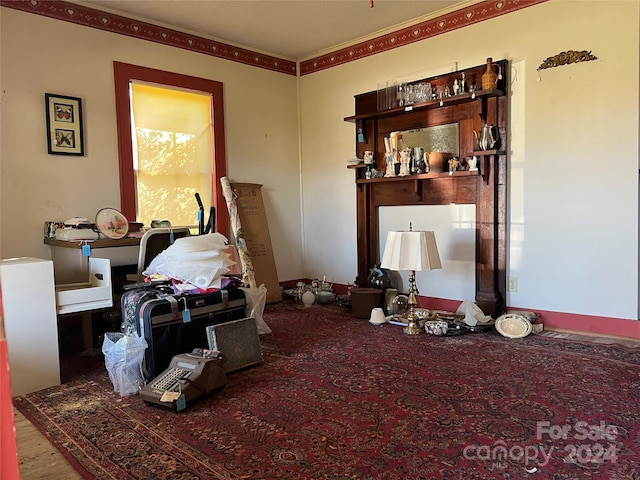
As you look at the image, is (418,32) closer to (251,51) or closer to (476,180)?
(476,180)

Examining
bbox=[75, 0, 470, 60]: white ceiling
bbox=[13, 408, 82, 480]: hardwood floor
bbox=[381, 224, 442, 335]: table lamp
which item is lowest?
bbox=[13, 408, 82, 480]: hardwood floor

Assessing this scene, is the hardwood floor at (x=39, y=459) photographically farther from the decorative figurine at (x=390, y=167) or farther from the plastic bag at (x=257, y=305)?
the decorative figurine at (x=390, y=167)

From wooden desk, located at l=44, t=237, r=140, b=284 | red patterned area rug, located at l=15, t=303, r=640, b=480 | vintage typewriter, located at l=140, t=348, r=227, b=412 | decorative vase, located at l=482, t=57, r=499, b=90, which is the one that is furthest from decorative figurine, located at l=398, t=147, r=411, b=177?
vintage typewriter, located at l=140, t=348, r=227, b=412

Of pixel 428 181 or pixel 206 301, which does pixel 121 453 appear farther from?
pixel 428 181

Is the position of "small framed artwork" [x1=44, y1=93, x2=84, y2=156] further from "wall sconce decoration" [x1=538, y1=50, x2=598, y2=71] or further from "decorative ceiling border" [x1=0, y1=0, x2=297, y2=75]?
"wall sconce decoration" [x1=538, y1=50, x2=598, y2=71]

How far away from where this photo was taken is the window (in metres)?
4.50

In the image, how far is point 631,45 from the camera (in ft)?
11.6

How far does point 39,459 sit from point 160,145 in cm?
334

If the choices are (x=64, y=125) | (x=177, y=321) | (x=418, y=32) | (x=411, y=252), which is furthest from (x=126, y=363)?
Answer: (x=418, y=32)

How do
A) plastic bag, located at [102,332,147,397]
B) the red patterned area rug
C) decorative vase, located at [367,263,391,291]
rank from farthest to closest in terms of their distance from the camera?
decorative vase, located at [367,263,391,291] < plastic bag, located at [102,332,147,397] < the red patterned area rug

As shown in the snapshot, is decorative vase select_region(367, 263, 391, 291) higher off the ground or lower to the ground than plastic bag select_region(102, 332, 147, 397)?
higher

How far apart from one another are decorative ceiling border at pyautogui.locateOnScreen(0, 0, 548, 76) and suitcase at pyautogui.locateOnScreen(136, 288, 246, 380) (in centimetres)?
285

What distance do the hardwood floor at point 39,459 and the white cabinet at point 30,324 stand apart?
0.53 metres

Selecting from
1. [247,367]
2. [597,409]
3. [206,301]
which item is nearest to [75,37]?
[206,301]
